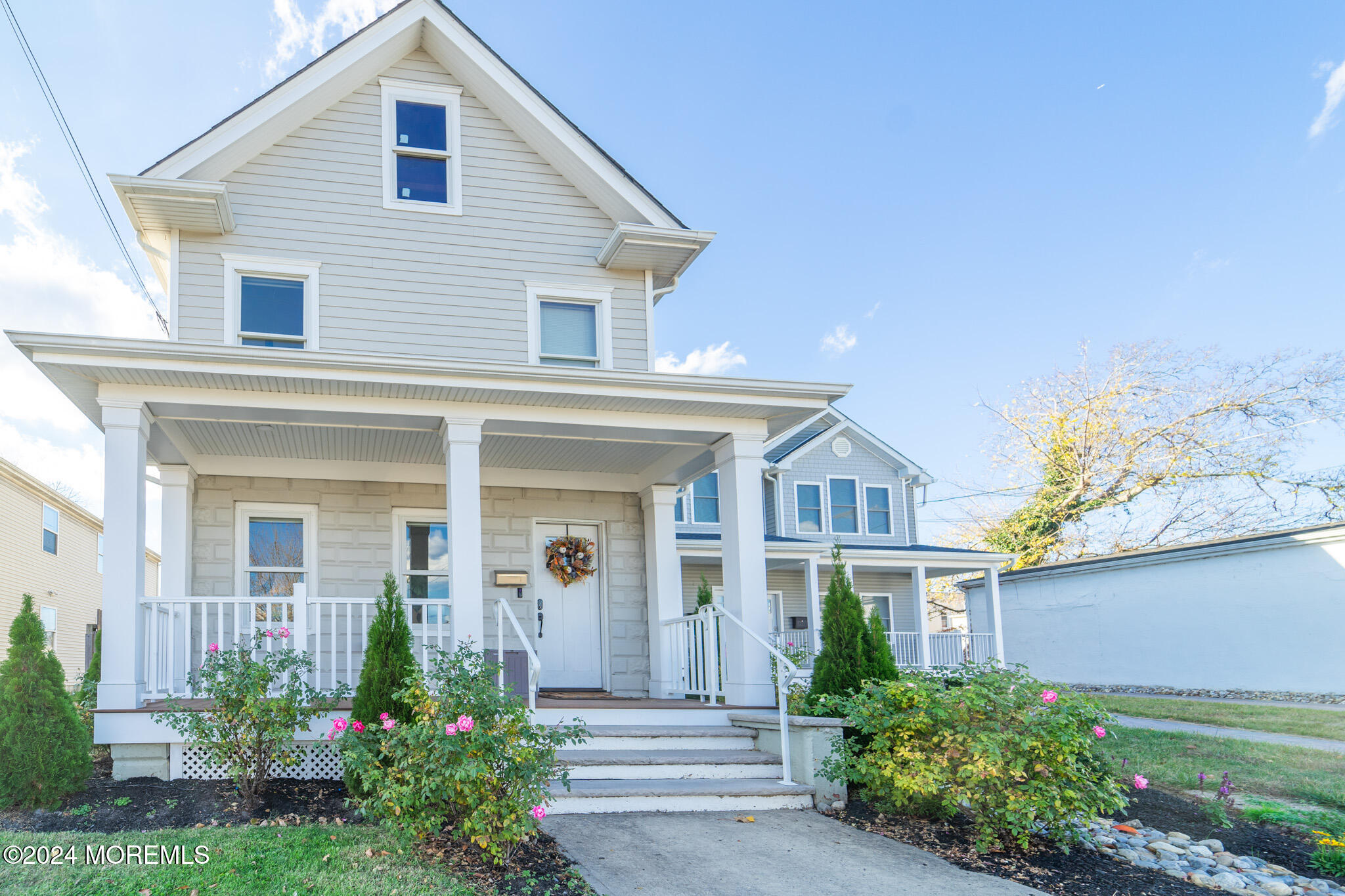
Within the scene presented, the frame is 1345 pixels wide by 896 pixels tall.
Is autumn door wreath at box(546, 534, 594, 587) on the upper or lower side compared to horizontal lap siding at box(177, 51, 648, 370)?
lower

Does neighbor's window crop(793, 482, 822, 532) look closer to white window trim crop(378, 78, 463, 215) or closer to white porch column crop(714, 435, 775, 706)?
white porch column crop(714, 435, 775, 706)

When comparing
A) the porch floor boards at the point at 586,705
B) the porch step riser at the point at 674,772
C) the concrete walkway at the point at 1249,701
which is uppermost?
the porch floor boards at the point at 586,705

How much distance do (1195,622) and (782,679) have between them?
12.3 metres

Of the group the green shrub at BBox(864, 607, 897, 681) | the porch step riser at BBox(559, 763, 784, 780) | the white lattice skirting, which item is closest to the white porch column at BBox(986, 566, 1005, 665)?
the green shrub at BBox(864, 607, 897, 681)

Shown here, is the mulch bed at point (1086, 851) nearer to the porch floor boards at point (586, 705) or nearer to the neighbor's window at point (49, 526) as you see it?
the porch floor boards at point (586, 705)

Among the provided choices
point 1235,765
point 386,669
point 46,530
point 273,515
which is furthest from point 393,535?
point 46,530

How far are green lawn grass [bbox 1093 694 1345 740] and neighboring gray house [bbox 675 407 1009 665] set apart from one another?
4804mm

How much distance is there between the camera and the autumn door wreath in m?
Answer: 10.2

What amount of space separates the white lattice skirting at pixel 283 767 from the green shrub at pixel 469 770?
1.96 metres

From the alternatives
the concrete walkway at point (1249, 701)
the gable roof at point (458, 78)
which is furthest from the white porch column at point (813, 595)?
the gable roof at point (458, 78)

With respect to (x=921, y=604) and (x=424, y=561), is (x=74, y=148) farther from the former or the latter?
(x=921, y=604)

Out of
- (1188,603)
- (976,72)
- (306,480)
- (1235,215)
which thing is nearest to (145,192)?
(306,480)

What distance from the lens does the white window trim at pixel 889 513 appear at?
20.9m

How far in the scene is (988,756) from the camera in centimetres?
535
